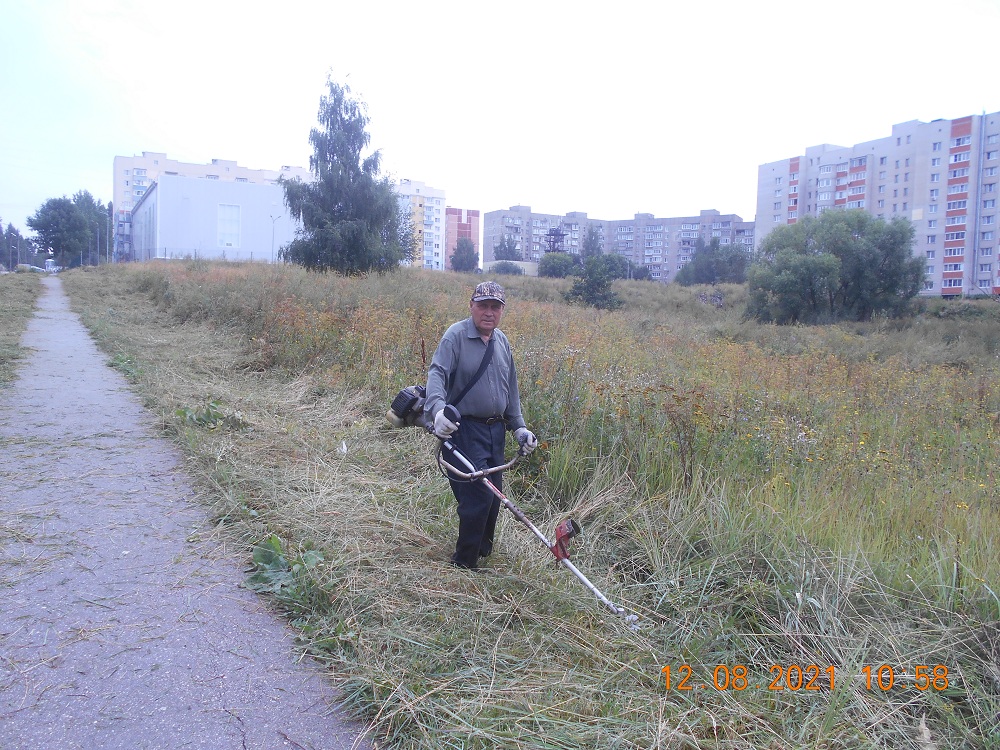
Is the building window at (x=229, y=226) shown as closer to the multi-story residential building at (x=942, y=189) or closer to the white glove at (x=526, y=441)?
the multi-story residential building at (x=942, y=189)

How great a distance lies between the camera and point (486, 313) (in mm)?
4035

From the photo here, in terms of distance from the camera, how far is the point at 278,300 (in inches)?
563

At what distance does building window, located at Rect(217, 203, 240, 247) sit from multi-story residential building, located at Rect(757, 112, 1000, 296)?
45.1m

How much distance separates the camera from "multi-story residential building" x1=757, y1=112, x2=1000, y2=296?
180ft

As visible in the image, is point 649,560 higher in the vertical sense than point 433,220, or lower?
lower

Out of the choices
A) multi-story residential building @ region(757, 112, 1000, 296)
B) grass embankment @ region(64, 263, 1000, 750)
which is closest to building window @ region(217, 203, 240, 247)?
multi-story residential building @ region(757, 112, 1000, 296)

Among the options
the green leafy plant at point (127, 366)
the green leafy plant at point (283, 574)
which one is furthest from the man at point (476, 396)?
the green leafy plant at point (127, 366)

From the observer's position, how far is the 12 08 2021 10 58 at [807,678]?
10.1ft

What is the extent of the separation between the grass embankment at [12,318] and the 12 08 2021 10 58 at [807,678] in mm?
9627

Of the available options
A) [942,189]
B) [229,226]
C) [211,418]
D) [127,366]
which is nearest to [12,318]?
[127,366]

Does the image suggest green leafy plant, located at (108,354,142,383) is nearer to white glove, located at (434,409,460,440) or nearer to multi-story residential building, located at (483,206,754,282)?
white glove, located at (434,409,460,440)

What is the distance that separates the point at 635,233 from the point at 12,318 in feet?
383

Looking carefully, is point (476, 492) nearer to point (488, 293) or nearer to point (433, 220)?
point (488, 293)

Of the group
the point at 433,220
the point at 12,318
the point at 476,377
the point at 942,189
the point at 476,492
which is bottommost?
the point at 476,492
